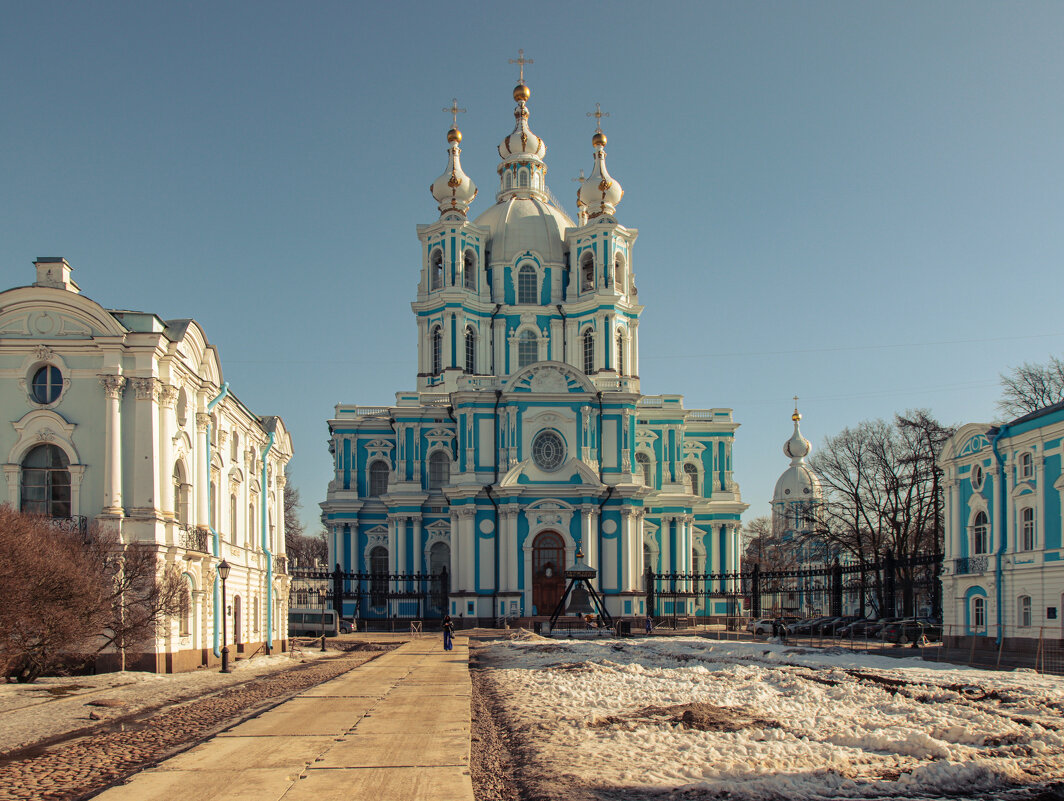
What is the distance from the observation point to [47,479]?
25.8 metres

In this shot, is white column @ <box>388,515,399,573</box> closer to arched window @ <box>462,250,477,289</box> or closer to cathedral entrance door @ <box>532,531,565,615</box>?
cathedral entrance door @ <box>532,531,565,615</box>

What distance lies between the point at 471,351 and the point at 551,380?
390 inches

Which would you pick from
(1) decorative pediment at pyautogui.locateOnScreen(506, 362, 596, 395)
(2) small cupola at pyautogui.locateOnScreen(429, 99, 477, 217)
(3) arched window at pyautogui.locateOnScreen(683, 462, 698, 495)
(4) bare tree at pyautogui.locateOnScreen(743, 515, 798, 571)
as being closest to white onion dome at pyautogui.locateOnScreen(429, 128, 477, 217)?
(2) small cupola at pyautogui.locateOnScreen(429, 99, 477, 217)

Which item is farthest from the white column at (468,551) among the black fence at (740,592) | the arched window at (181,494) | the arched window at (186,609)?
the arched window at (181,494)

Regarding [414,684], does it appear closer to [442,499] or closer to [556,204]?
[442,499]

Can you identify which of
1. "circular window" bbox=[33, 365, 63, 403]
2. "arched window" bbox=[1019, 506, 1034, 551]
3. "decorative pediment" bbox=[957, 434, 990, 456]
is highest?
"circular window" bbox=[33, 365, 63, 403]

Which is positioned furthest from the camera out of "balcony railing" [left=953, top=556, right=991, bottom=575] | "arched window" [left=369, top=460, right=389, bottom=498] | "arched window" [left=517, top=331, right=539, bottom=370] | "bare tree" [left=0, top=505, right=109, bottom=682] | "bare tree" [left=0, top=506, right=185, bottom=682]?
"arched window" [left=517, top=331, right=539, bottom=370]

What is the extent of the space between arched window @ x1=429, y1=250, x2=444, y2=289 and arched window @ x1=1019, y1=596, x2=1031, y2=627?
39.6m

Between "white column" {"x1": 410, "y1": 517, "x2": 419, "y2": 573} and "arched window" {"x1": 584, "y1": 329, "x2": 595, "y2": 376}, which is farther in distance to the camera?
"arched window" {"x1": 584, "y1": 329, "x2": 595, "y2": 376}

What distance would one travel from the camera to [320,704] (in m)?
16.5

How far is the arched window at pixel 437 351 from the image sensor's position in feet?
209

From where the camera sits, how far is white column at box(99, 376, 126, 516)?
83.0 feet

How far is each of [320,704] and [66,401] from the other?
1285 centimetres

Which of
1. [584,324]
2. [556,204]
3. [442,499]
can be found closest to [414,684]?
[442,499]
